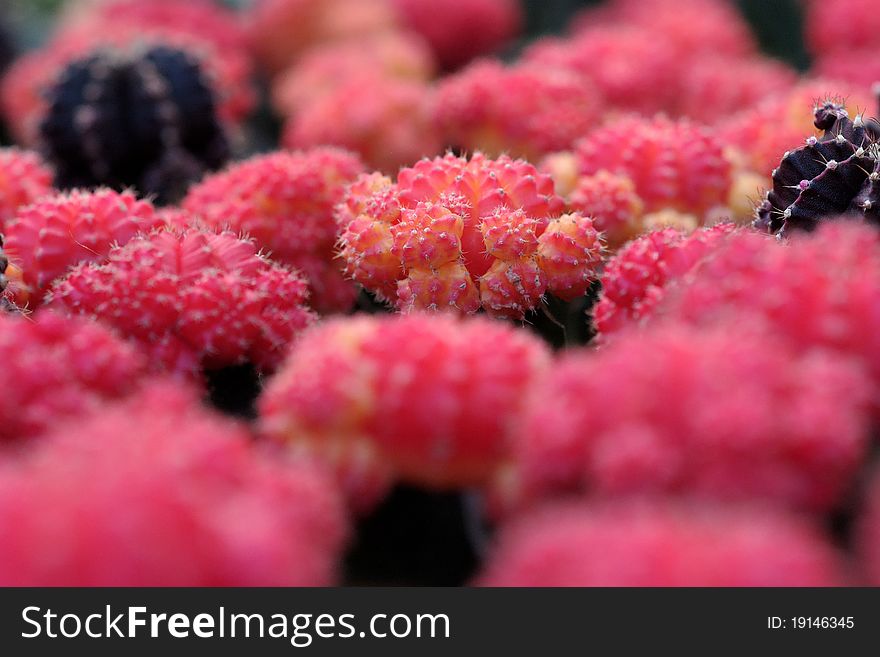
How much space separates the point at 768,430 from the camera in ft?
1.72

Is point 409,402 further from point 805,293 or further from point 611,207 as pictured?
point 611,207

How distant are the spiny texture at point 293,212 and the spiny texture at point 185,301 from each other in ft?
0.51

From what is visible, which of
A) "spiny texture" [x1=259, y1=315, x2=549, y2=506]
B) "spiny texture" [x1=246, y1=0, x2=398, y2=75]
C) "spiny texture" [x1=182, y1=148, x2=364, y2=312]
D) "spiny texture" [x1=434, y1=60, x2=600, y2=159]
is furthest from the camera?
"spiny texture" [x1=246, y1=0, x2=398, y2=75]

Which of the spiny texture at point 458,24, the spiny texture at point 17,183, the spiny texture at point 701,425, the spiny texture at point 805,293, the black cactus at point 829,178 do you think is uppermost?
the spiny texture at point 458,24

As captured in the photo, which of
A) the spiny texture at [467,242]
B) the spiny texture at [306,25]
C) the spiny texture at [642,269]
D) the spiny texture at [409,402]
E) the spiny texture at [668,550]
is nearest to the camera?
the spiny texture at [668,550]

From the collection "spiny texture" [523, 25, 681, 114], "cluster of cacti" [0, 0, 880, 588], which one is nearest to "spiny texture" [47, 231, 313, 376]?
"cluster of cacti" [0, 0, 880, 588]

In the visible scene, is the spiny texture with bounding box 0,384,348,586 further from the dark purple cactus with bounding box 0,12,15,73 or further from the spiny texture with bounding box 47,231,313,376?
the dark purple cactus with bounding box 0,12,15,73

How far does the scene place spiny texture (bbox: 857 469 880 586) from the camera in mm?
518

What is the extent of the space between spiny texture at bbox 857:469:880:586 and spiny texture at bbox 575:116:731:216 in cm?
63

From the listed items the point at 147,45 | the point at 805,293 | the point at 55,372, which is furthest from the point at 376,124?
the point at 805,293

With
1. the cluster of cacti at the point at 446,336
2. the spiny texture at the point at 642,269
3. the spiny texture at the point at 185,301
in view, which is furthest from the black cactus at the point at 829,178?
the spiny texture at the point at 185,301

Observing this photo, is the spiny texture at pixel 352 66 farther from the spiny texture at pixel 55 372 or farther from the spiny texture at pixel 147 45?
the spiny texture at pixel 55 372

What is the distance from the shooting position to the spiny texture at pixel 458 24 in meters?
2.27
